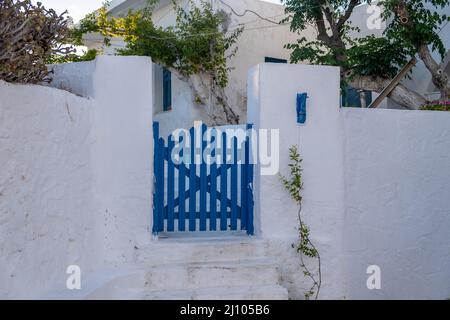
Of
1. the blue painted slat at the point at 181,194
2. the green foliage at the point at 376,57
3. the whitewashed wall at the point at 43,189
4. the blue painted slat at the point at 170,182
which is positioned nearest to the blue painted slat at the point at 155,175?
the blue painted slat at the point at 170,182

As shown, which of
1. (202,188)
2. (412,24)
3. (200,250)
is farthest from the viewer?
(412,24)

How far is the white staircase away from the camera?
454cm

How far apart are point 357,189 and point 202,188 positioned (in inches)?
70.7

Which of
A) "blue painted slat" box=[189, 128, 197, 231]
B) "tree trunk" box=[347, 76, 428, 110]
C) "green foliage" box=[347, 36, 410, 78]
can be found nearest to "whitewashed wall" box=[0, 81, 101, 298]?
"blue painted slat" box=[189, 128, 197, 231]

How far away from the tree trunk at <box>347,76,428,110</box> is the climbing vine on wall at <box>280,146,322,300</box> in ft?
13.5

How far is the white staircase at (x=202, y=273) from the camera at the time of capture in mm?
4543

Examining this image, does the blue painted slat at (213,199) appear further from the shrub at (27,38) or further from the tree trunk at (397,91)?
the tree trunk at (397,91)

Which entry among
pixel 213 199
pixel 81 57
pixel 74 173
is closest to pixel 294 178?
pixel 213 199

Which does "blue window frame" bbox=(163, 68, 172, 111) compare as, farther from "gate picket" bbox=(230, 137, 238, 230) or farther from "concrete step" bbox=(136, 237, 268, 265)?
"concrete step" bbox=(136, 237, 268, 265)

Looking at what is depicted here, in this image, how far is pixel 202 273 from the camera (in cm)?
472

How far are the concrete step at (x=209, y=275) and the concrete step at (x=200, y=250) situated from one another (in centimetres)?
7

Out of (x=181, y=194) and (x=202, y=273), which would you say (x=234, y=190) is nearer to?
(x=181, y=194)
